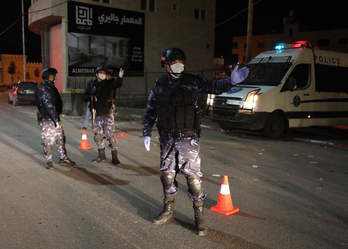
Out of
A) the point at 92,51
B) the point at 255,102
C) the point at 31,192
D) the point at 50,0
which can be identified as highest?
the point at 50,0

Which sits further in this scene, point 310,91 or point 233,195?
point 310,91

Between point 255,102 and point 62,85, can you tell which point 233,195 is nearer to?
point 255,102

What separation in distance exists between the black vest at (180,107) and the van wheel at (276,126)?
7561 millimetres

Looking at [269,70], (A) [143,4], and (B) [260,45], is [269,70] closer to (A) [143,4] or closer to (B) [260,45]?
(A) [143,4]

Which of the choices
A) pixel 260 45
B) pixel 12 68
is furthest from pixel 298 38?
pixel 12 68

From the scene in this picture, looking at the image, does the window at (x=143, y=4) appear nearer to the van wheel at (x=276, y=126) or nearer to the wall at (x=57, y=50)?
the wall at (x=57, y=50)

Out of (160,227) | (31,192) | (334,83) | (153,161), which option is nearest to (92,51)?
(334,83)

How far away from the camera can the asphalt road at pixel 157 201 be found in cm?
426

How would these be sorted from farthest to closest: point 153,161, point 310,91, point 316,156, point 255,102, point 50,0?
1. point 50,0
2. point 310,91
3. point 255,102
4. point 316,156
5. point 153,161

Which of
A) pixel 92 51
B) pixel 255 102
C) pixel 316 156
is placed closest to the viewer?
pixel 316 156

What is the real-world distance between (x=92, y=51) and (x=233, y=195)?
23.4 meters

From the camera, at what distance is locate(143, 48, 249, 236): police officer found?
440 centimetres

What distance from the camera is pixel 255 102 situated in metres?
11.1

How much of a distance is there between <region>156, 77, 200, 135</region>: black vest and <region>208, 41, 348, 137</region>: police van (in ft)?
22.8
